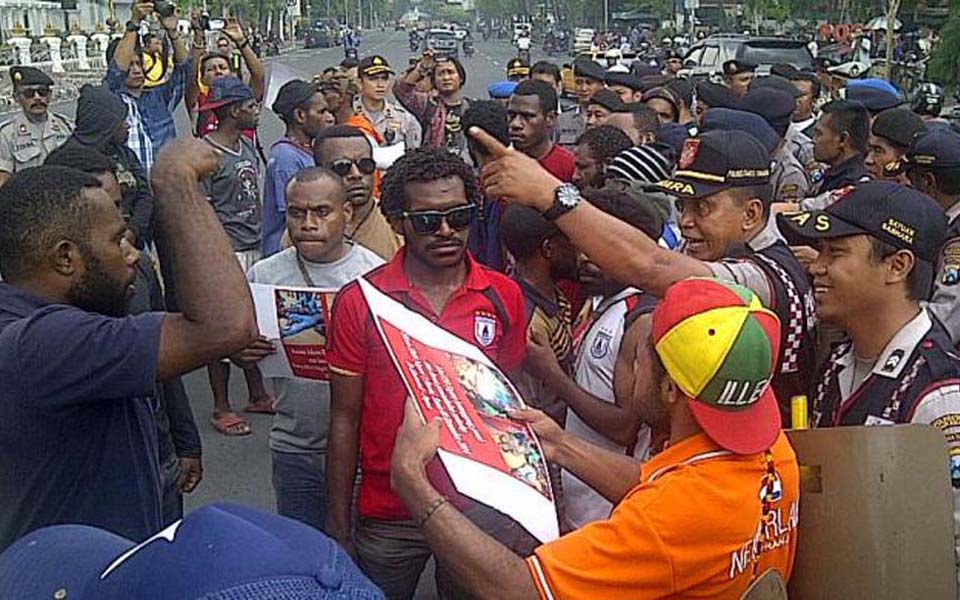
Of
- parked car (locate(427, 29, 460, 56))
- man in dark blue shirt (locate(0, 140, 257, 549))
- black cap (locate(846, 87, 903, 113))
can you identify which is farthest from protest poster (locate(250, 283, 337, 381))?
parked car (locate(427, 29, 460, 56))

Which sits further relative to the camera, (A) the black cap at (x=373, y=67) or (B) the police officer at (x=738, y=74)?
(B) the police officer at (x=738, y=74)

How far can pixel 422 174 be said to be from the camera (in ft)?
10.9

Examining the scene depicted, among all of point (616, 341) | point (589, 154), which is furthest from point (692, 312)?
point (589, 154)

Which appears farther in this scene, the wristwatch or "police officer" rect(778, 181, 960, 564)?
the wristwatch

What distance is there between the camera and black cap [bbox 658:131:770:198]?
10.8 feet

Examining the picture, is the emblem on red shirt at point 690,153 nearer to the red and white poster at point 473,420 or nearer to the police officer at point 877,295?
the police officer at point 877,295

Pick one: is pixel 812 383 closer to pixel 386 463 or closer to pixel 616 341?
pixel 616 341

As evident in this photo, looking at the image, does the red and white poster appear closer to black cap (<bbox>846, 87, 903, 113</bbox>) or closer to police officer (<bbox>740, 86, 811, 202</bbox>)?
police officer (<bbox>740, 86, 811, 202</bbox>)

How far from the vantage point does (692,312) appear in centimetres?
205

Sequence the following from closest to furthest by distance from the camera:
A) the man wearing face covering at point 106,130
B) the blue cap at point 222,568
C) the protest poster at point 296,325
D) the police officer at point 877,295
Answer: the blue cap at point 222,568 → the police officer at point 877,295 → the protest poster at point 296,325 → the man wearing face covering at point 106,130

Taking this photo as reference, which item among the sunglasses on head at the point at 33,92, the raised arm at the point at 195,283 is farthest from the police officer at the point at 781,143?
the sunglasses on head at the point at 33,92

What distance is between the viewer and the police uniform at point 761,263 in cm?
297

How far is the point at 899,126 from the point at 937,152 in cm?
127

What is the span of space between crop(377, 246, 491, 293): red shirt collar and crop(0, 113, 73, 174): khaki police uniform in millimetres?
4849
